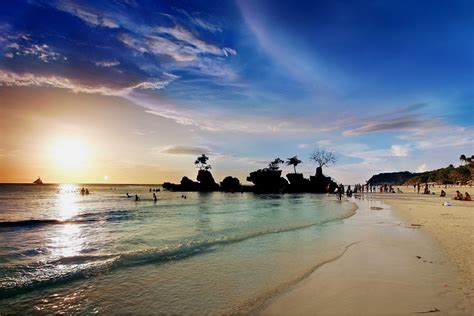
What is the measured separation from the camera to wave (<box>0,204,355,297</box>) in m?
8.13

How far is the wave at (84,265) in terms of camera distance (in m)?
8.13

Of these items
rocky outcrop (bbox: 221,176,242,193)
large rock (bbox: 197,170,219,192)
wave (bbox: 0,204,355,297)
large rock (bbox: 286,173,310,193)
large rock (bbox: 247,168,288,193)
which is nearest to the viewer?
wave (bbox: 0,204,355,297)

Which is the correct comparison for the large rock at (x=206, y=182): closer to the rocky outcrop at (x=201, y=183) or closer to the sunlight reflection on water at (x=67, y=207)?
the rocky outcrop at (x=201, y=183)

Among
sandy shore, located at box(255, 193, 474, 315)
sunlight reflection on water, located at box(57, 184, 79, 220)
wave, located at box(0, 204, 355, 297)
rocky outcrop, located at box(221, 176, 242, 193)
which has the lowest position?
sunlight reflection on water, located at box(57, 184, 79, 220)

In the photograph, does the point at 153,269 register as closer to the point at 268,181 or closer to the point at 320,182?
the point at 320,182

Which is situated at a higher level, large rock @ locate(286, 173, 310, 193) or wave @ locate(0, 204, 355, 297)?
large rock @ locate(286, 173, 310, 193)

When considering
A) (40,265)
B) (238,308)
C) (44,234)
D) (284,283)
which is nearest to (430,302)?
(284,283)

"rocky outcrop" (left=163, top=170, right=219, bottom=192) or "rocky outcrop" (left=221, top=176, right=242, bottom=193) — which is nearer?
"rocky outcrop" (left=221, top=176, right=242, bottom=193)

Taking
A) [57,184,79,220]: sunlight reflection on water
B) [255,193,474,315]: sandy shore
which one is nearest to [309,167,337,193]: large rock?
[57,184,79,220]: sunlight reflection on water

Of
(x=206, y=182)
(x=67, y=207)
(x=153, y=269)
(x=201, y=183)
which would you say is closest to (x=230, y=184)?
(x=206, y=182)

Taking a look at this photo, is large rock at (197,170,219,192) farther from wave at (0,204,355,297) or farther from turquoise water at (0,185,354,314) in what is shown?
wave at (0,204,355,297)

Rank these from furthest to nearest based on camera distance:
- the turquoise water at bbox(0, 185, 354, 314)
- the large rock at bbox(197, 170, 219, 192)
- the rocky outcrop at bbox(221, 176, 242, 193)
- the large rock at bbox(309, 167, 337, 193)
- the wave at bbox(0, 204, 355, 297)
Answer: the large rock at bbox(197, 170, 219, 192) < the rocky outcrop at bbox(221, 176, 242, 193) < the large rock at bbox(309, 167, 337, 193) < the wave at bbox(0, 204, 355, 297) < the turquoise water at bbox(0, 185, 354, 314)

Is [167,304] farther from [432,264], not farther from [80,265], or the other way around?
[432,264]

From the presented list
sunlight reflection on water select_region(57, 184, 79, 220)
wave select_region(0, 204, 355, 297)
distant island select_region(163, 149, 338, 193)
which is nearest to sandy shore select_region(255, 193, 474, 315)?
wave select_region(0, 204, 355, 297)
